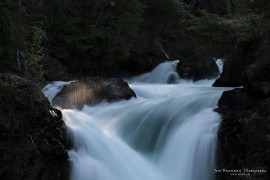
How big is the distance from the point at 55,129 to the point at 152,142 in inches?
104

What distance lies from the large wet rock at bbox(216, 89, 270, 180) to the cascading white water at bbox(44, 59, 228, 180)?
23 cm

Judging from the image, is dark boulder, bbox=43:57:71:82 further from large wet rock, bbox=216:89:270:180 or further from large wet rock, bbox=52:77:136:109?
large wet rock, bbox=216:89:270:180

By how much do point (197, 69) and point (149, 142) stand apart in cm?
1165

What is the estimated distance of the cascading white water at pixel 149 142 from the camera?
24.7 feet

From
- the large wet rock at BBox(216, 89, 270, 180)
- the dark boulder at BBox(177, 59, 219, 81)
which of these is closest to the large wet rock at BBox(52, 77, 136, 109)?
the large wet rock at BBox(216, 89, 270, 180)

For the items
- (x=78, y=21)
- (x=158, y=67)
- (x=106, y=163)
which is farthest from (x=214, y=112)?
Answer: (x=158, y=67)

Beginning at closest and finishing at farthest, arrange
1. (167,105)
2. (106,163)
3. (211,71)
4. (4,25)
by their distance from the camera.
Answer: (106,163) → (4,25) → (167,105) → (211,71)

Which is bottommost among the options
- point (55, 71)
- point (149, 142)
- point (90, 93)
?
point (149, 142)

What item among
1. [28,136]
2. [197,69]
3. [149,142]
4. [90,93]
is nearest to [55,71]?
[90,93]

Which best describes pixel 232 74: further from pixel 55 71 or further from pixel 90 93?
pixel 55 71

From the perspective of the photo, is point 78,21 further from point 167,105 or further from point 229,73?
point 167,105

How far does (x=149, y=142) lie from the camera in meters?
8.93

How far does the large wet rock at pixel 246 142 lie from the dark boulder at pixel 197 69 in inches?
442

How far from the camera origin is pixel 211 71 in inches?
803
